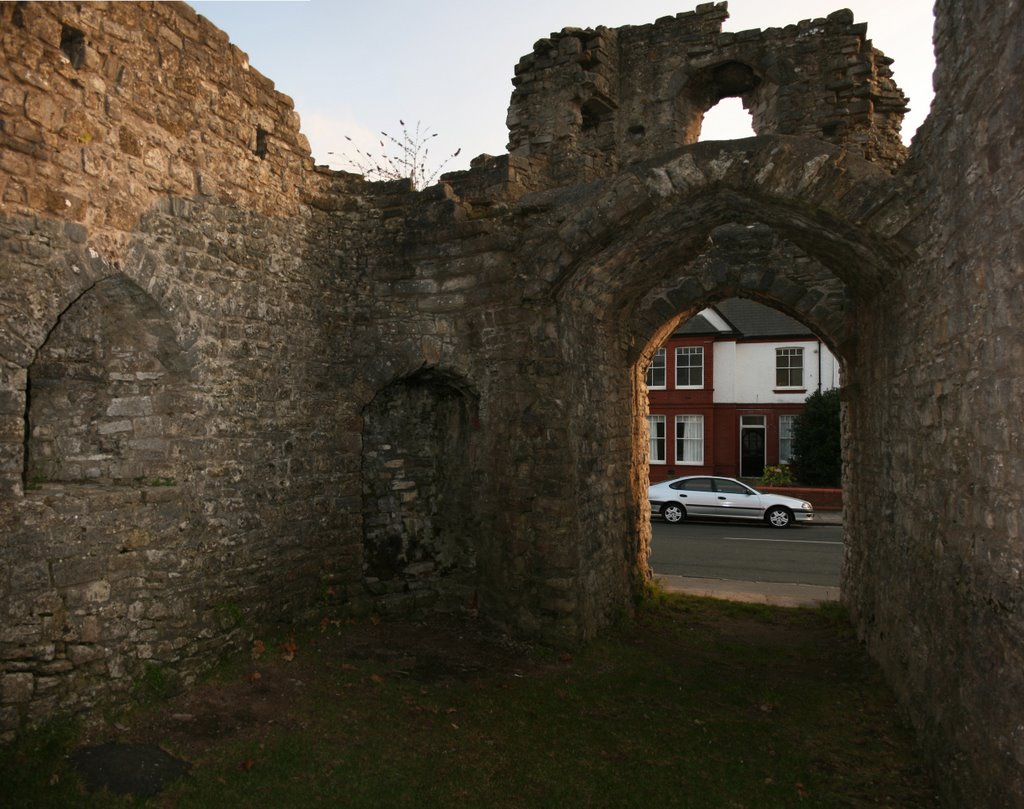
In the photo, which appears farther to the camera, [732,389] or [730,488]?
[732,389]

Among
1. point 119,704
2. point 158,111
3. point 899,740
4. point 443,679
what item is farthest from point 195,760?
point 899,740

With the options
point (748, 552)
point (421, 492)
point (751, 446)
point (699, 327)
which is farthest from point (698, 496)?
point (421, 492)

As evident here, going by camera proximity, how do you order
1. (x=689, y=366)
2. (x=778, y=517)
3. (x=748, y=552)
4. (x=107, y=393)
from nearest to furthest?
1. (x=107, y=393)
2. (x=748, y=552)
3. (x=778, y=517)
4. (x=689, y=366)

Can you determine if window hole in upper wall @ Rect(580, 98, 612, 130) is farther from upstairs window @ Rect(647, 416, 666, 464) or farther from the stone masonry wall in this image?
upstairs window @ Rect(647, 416, 666, 464)

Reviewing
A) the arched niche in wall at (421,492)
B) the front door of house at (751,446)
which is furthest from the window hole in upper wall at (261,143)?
the front door of house at (751,446)

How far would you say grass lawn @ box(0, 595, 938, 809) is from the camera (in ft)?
15.9

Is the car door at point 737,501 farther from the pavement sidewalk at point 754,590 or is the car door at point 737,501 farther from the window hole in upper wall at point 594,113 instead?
the window hole in upper wall at point 594,113

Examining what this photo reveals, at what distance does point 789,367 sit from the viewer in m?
27.5

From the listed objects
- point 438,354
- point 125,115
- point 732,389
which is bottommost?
point 438,354

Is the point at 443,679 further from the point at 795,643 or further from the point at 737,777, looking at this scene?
the point at 795,643

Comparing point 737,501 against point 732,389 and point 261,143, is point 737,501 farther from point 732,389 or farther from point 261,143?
point 261,143

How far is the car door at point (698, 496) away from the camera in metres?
20.2

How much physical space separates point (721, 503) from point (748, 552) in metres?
4.65

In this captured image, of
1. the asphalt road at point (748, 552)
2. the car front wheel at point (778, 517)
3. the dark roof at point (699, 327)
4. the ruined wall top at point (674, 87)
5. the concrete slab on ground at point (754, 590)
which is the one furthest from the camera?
the dark roof at point (699, 327)
